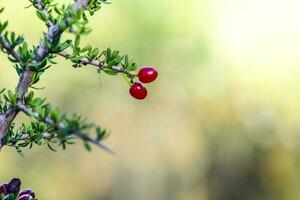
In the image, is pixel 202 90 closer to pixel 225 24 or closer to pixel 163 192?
pixel 225 24

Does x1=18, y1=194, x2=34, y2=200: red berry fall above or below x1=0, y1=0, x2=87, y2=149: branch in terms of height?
below

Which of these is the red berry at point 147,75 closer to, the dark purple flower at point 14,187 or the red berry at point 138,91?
the red berry at point 138,91

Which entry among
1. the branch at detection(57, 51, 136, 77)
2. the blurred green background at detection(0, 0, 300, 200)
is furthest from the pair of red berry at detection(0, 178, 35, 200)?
the blurred green background at detection(0, 0, 300, 200)

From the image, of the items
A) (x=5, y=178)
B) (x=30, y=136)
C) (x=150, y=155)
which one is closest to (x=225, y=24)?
(x=150, y=155)

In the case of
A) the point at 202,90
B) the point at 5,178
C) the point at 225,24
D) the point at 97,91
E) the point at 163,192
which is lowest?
the point at 5,178

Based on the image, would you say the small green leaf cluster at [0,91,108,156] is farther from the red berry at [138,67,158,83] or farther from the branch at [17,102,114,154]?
the red berry at [138,67,158,83]

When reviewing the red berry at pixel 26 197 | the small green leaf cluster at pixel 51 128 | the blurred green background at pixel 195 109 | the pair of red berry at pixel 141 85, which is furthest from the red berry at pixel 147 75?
the blurred green background at pixel 195 109
